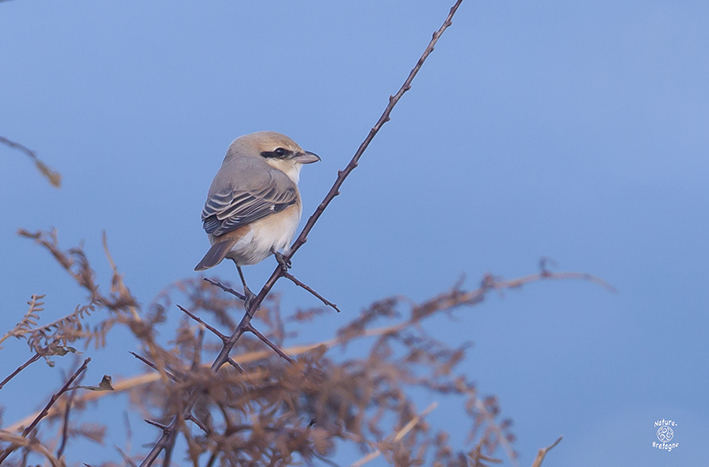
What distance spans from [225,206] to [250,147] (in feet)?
2.75

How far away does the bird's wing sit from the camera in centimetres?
294

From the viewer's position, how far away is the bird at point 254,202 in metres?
2.88

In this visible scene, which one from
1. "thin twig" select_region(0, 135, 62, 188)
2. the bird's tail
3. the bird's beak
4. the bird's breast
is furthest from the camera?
the bird's beak

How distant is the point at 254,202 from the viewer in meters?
3.11

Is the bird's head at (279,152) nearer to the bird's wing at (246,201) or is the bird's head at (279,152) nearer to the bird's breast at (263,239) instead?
the bird's wing at (246,201)

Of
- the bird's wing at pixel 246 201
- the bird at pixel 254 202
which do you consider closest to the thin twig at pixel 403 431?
the bird at pixel 254 202

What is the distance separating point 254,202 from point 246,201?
0.13 feet

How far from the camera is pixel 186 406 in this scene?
2.44 feet

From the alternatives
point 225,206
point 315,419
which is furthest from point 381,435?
point 225,206

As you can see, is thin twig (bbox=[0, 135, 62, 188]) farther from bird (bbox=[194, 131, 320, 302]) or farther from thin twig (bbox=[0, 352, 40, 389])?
Answer: bird (bbox=[194, 131, 320, 302])

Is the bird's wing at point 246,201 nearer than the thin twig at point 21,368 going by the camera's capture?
No

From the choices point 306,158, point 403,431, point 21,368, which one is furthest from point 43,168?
point 306,158

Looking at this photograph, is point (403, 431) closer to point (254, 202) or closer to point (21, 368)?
point (21, 368)

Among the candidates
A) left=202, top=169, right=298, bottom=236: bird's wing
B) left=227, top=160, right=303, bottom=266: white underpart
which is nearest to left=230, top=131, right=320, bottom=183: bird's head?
left=202, top=169, right=298, bottom=236: bird's wing
